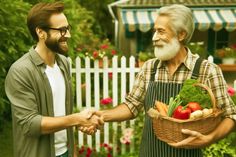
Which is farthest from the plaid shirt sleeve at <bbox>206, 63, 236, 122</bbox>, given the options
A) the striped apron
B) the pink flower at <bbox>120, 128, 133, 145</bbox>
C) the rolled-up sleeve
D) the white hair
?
the pink flower at <bbox>120, 128, 133, 145</bbox>

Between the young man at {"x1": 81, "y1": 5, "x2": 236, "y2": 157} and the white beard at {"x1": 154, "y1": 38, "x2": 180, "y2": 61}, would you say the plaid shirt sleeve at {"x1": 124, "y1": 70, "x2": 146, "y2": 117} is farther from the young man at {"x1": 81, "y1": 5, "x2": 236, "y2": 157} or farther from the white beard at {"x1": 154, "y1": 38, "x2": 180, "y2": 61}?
the white beard at {"x1": 154, "y1": 38, "x2": 180, "y2": 61}

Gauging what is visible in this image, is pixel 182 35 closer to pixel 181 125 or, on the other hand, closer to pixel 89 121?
pixel 181 125

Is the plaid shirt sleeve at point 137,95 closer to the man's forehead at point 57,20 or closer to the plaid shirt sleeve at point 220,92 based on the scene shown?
the plaid shirt sleeve at point 220,92

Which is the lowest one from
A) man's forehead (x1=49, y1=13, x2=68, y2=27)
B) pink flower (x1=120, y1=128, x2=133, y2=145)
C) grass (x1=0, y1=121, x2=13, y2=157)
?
grass (x1=0, y1=121, x2=13, y2=157)

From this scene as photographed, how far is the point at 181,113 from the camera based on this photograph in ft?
6.48

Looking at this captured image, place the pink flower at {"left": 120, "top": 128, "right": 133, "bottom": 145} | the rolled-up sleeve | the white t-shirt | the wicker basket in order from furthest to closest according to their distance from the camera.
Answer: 1. the pink flower at {"left": 120, "top": 128, "right": 133, "bottom": 145}
2. the white t-shirt
3. the rolled-up sleeve
4. the wicker basket

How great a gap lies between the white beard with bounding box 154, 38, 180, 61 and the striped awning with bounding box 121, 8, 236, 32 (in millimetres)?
5836

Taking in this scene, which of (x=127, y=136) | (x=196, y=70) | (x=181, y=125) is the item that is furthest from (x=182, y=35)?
(x=127, y=136)

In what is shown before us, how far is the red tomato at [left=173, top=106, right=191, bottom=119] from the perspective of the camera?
6.45 ft

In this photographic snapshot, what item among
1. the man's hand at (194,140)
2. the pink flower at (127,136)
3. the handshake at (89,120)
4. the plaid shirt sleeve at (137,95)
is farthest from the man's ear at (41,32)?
the pink flower at (127,136)

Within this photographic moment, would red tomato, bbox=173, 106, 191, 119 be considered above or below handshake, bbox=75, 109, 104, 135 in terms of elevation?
above

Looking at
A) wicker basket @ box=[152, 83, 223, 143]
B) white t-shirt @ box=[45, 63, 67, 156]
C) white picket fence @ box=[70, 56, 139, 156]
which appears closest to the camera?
wicker basket @ box=[152, 83, 223, 143]

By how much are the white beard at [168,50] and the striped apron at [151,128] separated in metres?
0.15

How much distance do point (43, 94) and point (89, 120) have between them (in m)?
0.39
